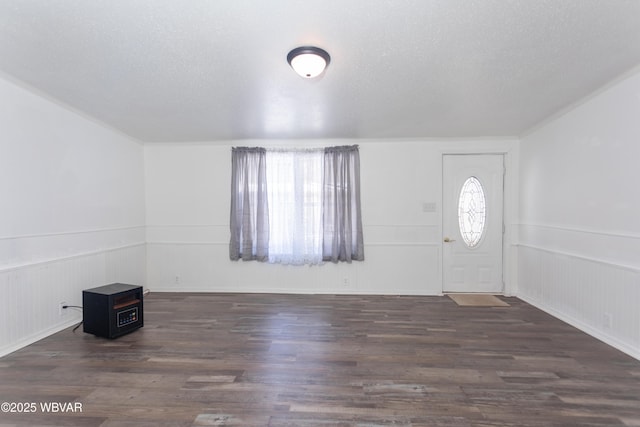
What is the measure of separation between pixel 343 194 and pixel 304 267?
1.33 meters

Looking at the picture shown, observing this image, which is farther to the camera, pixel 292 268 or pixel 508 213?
pixel 292 268

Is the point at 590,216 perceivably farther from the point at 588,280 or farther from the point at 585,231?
the point at 588,280

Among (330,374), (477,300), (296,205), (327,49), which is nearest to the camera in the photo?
(327,49)

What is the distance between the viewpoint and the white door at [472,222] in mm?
4281

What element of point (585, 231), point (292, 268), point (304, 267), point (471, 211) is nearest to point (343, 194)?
point (304, 267)

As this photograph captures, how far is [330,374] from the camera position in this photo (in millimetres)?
2213

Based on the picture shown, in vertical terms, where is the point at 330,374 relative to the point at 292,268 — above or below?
below

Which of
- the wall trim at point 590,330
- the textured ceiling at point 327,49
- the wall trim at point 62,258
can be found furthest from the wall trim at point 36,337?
the wall trim at point 590,330

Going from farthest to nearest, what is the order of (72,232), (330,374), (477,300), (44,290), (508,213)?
(508,213)
(477,300)
(72,232)
(44,290)
(330,374)

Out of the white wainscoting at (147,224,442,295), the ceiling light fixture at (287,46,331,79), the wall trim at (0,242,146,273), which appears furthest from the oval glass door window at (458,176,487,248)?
the wall trim at (0,242,146,273)

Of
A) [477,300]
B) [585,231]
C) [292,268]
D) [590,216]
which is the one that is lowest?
[477,300]

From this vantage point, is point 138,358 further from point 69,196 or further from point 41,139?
point 41,139

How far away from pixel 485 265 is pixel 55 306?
5.63m

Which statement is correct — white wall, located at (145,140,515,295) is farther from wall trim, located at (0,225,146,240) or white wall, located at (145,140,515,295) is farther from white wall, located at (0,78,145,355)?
white wall, located at (0,78,145,355)
